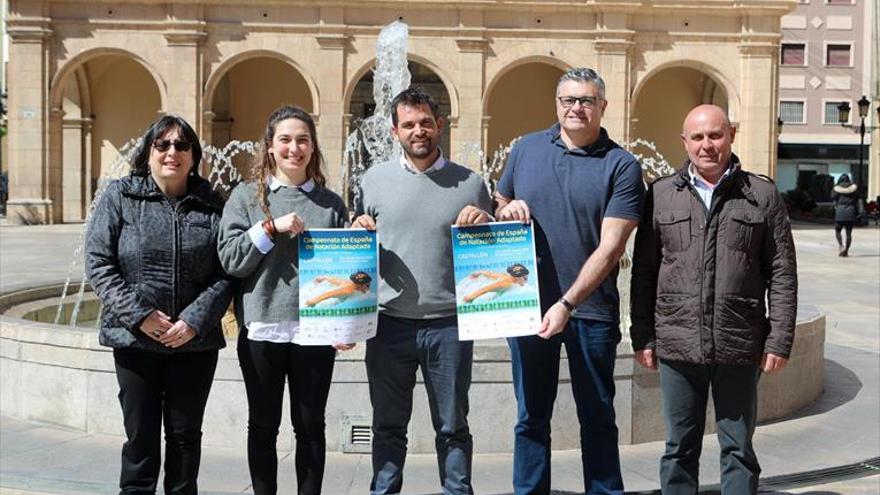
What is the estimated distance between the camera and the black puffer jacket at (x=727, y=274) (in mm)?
4383

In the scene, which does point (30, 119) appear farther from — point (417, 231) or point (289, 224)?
point (417, 231)

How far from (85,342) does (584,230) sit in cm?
368

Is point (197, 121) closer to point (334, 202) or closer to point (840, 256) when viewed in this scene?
point (840, 256)

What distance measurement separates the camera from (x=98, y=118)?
32.4 m

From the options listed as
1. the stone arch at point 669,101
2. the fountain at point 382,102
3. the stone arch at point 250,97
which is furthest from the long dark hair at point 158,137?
the stone arch at point 669,101

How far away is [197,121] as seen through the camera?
93.1ft

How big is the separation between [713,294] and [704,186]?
496 millimetres

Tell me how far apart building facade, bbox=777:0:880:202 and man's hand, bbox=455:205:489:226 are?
2137 inches

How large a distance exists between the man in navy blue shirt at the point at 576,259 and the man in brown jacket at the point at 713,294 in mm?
181

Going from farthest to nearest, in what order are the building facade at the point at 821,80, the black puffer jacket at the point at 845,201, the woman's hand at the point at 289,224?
the building facade at the point at 821,80, the black puffer jacket at the point at 845,201, the woman's hand at the point at 289,224

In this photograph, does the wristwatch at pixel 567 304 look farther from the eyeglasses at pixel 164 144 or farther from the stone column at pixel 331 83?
the stone column at pixel 331 83

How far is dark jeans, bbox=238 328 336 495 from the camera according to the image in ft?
14.8

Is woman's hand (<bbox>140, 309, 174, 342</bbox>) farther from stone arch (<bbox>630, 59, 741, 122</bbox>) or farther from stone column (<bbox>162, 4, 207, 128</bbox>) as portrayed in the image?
stone arch (<bbox>630, 59, 741, 122</bbox>)

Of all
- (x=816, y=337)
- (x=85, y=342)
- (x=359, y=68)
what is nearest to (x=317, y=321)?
(x=85, y=342)
